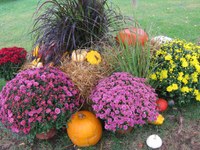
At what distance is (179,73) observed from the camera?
114 inches

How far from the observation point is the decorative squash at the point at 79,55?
3235mm

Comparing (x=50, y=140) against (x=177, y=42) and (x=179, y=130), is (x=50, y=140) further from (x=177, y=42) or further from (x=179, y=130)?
(x=177, y=42)

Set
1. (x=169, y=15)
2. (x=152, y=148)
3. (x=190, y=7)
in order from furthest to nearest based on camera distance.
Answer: (x=190, y=7)
(x=169, y=15)
(x=152, y=148)

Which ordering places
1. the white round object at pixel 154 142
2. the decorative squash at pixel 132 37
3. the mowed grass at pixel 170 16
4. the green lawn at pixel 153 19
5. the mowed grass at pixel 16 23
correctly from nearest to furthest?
the white round object at pixel 154 142, the decorative squash at pixel 132 37, the mowed grass at pixel 170 16, the green lawn at pixel 153 19, the mowed grass at pixel 16 23

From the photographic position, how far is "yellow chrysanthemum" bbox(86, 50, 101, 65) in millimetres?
3197

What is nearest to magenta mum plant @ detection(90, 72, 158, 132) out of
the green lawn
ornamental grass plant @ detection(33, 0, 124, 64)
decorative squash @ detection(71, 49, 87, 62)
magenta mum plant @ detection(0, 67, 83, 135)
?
magenta mum plant @ detection(0, 67, 83, 135)

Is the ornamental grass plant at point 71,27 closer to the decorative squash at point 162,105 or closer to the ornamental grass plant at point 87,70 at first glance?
the ornamental grass plant at point 87,70

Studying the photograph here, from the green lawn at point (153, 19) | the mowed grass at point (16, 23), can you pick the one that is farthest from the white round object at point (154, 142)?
the mowed grass at point (16, 23)

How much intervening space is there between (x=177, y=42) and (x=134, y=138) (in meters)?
1.34

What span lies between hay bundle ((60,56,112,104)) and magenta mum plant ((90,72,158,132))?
1.08ft

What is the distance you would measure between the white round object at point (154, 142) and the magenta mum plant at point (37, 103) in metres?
0.82

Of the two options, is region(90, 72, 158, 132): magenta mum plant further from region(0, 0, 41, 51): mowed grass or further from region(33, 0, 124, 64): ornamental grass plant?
region(0, 0, 41, 51): mowed grass

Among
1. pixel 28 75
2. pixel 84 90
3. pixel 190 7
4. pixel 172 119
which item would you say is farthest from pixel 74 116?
pixel 190 7

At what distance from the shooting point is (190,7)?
7.92 metres
